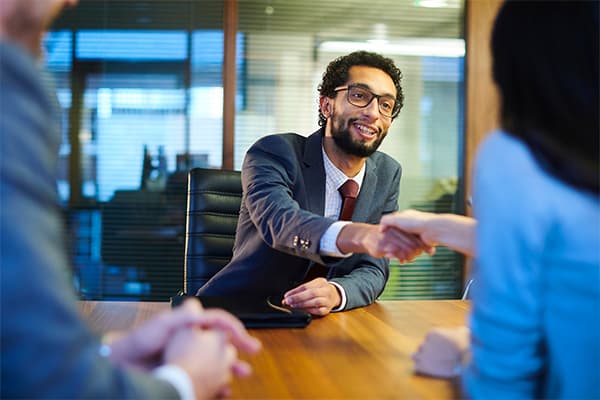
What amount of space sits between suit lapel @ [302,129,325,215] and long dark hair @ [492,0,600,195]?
140 centimetres

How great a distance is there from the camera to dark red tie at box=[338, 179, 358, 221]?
247 cm

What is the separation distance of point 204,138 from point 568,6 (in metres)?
3.32

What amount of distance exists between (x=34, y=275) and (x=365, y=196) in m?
1.84

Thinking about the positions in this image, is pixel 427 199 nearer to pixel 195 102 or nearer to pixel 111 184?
pixel 195 102

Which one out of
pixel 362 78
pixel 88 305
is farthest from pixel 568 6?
pixel 362 78

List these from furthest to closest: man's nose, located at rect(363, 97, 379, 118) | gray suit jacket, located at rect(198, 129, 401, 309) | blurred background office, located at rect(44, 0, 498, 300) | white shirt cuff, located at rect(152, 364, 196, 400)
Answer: blurred background office, located at rect(44, 0, 498, 300) < man's nose, located at rect(363, 97, 379, 118) < gray suit jacket, located at rect(198, 129, 401, 309) < white shirt cuff, located at rect(152, 364, 196, 400)

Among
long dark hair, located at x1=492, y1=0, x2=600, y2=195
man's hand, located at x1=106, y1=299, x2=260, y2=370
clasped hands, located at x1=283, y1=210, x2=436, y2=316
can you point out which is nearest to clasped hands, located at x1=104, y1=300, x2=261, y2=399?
man's hand, located at x1=106, y1=299, x2=260, y2=370

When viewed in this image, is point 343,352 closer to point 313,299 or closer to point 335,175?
point 313,299

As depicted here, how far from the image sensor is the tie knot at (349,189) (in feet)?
8.18

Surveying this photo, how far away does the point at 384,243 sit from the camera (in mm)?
1707

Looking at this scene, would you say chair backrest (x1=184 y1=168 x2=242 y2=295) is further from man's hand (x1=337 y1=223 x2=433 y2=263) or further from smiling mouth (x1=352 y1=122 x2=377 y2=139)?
man's hand (x1=337 y1=223 x2=433 y2=263)

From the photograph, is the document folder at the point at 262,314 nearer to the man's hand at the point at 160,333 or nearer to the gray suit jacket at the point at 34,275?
the man's hand at the point at 160,333

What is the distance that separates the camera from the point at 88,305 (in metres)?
2.02

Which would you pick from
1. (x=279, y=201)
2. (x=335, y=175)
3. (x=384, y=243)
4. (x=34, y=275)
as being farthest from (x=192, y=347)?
(x=335, y=175)
